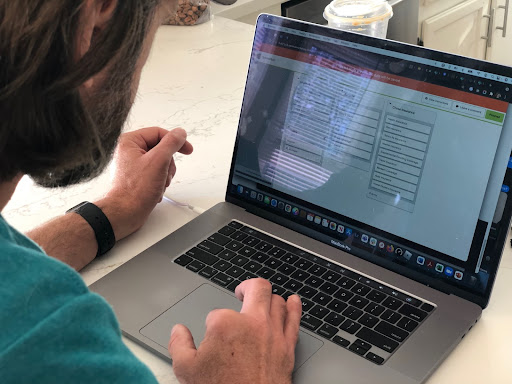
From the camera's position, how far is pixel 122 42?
69 centimetres

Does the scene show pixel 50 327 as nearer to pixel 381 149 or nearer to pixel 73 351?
pixel 73 351

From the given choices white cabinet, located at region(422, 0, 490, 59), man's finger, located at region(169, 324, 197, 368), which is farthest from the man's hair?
white cabinet, located at region(422, 0, 490, 59)

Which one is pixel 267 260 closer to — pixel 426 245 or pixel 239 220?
pixel 239 220

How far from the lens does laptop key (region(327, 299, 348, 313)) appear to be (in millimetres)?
955

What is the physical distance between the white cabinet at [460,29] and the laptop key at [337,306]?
7.28ft

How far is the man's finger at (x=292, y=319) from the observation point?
90 cm

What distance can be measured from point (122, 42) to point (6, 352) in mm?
301

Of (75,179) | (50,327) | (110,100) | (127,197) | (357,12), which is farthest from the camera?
(357,12)

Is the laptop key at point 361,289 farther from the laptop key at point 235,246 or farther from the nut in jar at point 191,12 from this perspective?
the nut in jar at point 191,12

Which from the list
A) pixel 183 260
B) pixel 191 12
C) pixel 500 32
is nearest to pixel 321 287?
pixel 183 260

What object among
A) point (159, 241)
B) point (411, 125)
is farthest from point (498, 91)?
point (159, 241)

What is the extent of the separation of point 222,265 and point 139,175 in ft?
0.80

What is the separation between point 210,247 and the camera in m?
1.10

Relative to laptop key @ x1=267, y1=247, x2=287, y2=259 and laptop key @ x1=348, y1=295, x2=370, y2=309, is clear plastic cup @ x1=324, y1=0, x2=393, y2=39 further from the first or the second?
laptop key @ x1=348, y1=295, x2=370, y2=309
